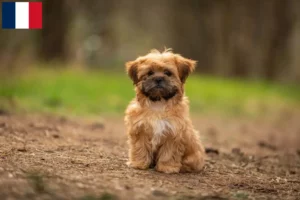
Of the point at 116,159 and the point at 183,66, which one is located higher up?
the point at 183,66

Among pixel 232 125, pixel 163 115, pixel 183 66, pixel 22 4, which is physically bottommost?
pixel 232 125

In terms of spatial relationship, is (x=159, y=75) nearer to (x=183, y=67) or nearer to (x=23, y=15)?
(x=183, y=67)

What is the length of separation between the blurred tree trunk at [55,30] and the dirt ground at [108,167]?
1147cm

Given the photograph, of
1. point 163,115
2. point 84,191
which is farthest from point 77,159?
point 84,191

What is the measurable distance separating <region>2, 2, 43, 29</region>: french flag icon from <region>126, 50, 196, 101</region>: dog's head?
15.5ft

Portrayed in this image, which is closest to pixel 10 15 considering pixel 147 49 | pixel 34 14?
pixel 34 14

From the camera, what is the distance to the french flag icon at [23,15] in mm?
11867

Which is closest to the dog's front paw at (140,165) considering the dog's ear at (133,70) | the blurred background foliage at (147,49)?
the dog's ear at (133,70)

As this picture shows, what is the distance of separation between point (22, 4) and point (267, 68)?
69.2 feet

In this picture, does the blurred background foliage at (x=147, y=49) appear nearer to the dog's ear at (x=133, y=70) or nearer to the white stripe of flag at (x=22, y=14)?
the white stripe of flag at (x=22, y=14)

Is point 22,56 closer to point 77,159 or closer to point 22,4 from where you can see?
point 22,4

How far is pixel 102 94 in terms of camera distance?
18.0 metres

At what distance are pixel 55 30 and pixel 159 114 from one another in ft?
57.9

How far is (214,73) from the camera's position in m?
32.7
